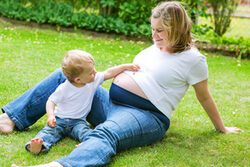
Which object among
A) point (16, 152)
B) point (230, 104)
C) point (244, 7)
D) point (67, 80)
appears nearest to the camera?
point (16, 152)

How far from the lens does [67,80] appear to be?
2881 millimetres

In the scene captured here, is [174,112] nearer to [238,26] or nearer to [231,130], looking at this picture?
[231,130]

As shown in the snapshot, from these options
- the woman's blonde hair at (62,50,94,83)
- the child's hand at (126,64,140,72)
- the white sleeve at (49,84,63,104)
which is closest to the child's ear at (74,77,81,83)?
the woman's blonde hair at (62,50,94,83)

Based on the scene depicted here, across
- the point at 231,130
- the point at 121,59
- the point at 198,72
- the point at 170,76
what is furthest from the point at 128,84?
the point at 121,59

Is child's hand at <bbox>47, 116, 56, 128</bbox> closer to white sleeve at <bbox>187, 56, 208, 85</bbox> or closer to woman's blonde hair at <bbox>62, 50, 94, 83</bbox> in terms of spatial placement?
woman's blonde hair at <bbox>62, 50, 94, 83</bbox>

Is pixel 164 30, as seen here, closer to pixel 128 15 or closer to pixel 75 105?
pixel 75 105

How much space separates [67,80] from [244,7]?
15160 millimetres

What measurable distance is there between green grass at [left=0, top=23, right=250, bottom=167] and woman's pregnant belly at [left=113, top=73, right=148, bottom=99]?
46 centimetres

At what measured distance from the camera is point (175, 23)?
107 inches

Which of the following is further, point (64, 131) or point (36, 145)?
point (64, 131)

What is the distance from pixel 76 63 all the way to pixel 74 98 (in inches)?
13.4

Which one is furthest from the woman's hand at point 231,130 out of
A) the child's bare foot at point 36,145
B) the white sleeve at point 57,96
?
the child's bare foot at point 36,145

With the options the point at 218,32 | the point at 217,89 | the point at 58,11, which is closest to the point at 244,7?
the point at 218,32

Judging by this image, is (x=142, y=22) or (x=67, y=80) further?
(x=142, y=22)
